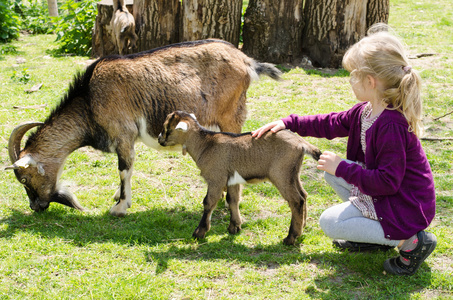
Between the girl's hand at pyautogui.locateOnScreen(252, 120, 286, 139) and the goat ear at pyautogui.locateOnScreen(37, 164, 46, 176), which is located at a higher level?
the girl's hand at pyautogui.locateOnScreen(252, 120, 286, 139)

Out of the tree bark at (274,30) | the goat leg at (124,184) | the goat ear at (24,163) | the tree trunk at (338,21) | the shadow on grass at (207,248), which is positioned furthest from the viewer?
the tree bark at (274,30)

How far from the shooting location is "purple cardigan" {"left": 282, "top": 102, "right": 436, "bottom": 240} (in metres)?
3.19

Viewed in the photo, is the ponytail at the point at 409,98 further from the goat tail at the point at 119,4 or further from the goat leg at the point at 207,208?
the goat tail at the point at 119,4

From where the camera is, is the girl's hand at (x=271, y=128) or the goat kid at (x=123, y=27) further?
the goat kid at (x=123, y=27)

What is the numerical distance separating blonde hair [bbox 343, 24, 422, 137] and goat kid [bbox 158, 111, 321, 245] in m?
0.79

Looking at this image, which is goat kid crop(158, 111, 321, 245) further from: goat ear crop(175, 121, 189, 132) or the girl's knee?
the girl's knee

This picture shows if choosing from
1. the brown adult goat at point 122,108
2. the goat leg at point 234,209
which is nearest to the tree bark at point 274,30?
the brown adult goat at point 122,108

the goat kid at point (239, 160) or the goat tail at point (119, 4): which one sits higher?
the goat tail at point (119, 4)

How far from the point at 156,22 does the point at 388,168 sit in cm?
601

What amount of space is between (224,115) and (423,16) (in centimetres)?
1020

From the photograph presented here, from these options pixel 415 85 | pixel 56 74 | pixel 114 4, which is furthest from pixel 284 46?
pixel 415 85

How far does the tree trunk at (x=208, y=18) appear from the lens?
807cm

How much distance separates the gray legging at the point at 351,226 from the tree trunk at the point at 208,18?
210 inches

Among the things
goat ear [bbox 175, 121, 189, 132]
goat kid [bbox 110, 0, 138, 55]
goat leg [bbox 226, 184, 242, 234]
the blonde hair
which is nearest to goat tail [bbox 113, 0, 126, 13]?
goat kid [bbox 110, 0, 138, 55]
